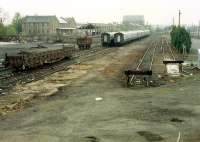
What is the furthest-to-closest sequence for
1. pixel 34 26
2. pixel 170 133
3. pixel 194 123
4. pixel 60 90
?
pixel 34 26 < pixel 60 90 < pixel 194 123 < pixel 170 133

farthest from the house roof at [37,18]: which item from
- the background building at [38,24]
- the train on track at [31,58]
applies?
the train on track at [31,58]

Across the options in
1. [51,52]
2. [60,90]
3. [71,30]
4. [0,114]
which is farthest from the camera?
[71,30]

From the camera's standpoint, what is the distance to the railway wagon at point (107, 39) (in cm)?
6925

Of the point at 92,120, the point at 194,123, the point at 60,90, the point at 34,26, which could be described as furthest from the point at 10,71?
the point at 34,26

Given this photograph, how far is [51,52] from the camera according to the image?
37.2m

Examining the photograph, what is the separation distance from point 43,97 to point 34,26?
139 metres

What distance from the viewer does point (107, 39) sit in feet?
→ 230

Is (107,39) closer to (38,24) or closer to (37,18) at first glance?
(38,24)

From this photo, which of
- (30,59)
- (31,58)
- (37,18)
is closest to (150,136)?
(30,59)

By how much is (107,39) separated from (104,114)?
2124 inches

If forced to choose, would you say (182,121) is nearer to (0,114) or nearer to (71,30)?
(0,114)

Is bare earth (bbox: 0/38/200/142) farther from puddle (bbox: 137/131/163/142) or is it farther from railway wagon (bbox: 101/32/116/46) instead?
railway wagon (bbox: 101/32/116/46)

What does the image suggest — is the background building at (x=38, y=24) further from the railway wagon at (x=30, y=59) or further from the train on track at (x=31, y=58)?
the railway wagon at (x=30, y=59)

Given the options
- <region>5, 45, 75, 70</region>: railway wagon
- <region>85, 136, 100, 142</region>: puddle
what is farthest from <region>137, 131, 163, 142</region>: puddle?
<region>5, 45, 75, 70</region>: railway wagon
